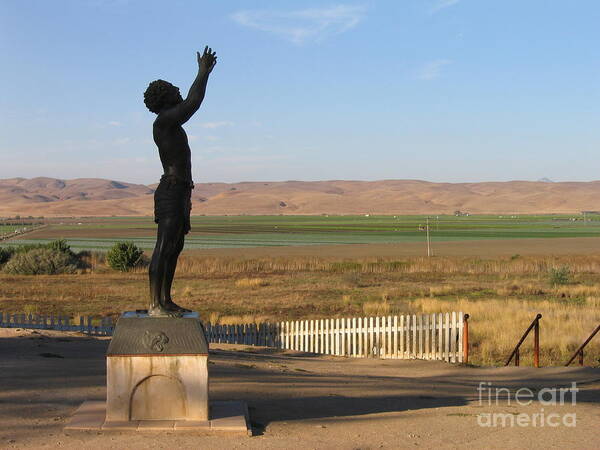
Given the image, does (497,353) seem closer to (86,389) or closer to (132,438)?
(86,389)

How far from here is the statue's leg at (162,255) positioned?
796cm

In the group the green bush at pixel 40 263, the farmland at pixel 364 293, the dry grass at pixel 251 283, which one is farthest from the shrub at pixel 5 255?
the dry grass at pixel 251 283

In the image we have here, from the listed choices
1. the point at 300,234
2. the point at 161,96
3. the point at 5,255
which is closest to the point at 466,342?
the point at 161,96

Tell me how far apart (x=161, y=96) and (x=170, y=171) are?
2.65 ft

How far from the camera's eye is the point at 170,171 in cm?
800

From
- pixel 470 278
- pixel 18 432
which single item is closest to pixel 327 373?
pixel 18 432

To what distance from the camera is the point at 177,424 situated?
24.8 feet

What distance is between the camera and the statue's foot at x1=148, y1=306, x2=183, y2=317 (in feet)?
25.5

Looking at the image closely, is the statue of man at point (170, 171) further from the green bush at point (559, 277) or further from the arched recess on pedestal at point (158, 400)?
the green bush at point (559, 277)

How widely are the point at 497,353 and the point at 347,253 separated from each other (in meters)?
42.7

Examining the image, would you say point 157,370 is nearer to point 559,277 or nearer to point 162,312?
point 162,312

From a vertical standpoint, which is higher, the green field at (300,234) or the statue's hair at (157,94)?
the statue's hair at (157,94)

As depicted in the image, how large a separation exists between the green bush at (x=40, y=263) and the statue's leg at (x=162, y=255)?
104 feet

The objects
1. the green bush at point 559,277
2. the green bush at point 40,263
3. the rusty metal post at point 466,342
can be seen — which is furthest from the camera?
the green bush at point 40,263
